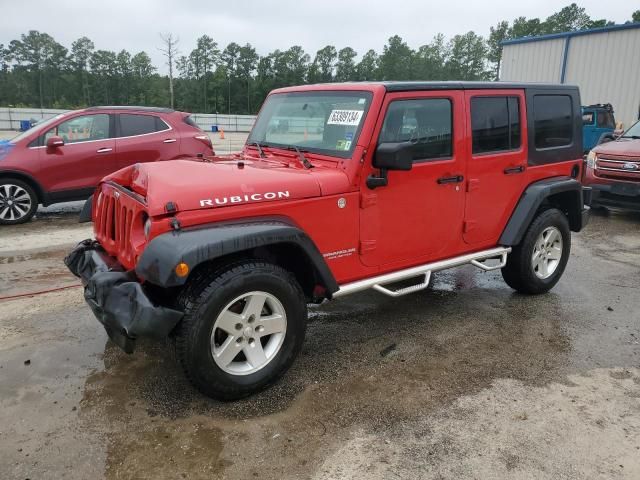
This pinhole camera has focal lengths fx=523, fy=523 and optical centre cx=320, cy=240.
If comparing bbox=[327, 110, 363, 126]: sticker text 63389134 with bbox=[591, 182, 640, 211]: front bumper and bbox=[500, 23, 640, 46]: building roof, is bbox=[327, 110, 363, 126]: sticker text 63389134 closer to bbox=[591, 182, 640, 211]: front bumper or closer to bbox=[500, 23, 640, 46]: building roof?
bbox=[591, 182, 640, 211]: front bumper

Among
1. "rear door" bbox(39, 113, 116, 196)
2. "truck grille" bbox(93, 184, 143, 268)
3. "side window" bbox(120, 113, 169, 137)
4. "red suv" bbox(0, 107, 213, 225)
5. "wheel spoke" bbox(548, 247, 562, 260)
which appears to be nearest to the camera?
"truck grille" bbox(93, 184, 143, 268)

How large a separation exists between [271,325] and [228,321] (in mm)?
300

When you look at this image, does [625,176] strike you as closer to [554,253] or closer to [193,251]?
[554,253]

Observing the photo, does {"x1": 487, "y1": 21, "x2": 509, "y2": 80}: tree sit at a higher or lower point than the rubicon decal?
higher

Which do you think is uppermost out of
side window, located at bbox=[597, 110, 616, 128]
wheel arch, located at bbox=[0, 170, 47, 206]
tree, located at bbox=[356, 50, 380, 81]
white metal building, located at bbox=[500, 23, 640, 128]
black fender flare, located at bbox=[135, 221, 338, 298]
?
tree, located at bbox=[356, 50, 380, 81]

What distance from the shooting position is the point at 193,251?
279 centimetres

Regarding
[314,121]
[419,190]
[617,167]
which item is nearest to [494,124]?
[419,190]

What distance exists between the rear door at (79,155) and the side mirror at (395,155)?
20.3 feet

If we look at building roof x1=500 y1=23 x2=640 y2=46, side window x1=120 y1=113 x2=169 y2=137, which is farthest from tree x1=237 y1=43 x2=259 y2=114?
side window x1=120 y1=113 x2=169 y2=137

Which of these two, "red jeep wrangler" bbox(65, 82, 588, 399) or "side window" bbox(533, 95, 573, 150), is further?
"side window" bbox(533, 95, 573, 150)

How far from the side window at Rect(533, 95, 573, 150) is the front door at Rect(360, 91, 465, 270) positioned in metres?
1.07

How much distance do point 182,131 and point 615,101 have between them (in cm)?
1694

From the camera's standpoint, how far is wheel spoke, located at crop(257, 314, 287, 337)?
3.24m

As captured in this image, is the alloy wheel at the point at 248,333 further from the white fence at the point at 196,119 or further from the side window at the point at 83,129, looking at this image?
the white fence at the point at 196,119
